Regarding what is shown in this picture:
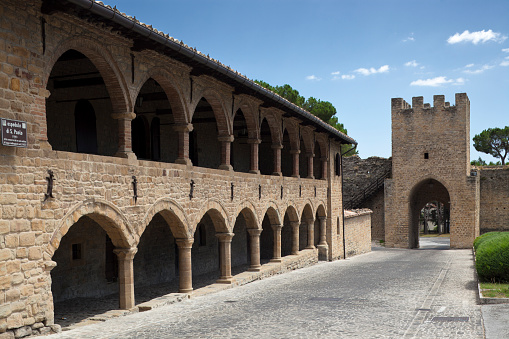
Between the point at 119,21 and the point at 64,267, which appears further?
the point at 64,267

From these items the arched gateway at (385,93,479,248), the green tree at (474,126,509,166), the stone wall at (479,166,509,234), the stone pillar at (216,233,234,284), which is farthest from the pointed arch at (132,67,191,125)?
the green tree at (474,126,509,166)

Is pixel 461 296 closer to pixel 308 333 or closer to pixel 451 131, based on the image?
pixel 308 333

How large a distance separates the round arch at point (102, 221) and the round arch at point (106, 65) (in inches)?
84.6

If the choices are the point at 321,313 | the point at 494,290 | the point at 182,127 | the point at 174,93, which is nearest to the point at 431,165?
the point at 494,290

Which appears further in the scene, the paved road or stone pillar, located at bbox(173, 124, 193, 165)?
stone pillar, located at bbox(173, 124, 193, 165)

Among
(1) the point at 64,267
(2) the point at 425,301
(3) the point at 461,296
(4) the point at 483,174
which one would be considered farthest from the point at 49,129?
(4) the point at 483,174

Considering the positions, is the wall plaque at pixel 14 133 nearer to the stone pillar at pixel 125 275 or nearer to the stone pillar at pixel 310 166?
the stone pillar at pixel 125 275

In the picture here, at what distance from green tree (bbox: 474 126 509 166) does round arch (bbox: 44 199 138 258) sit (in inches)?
2387

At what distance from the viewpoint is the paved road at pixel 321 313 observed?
9.55 m

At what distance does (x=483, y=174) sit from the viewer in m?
36.7

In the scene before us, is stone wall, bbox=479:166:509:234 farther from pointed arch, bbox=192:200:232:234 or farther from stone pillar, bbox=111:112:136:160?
stone pillar, bbox=111:112:136:160

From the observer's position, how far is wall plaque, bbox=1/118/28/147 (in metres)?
8.62

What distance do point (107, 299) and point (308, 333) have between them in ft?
22.5

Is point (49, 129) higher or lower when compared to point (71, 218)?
higher
